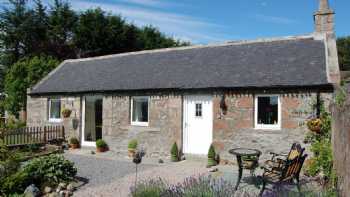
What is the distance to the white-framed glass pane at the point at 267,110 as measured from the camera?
12.7 metres

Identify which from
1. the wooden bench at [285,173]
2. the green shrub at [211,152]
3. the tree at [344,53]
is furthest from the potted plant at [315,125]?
the tree at [344,53]

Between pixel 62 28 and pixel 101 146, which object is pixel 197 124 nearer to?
pixel 101 146

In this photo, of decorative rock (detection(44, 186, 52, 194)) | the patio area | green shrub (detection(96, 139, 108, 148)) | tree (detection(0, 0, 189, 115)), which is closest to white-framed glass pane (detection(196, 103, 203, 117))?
the patio area

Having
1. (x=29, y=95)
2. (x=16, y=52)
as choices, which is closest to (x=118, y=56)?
(x=29, y=95)

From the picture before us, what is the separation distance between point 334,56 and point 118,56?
12201 mm

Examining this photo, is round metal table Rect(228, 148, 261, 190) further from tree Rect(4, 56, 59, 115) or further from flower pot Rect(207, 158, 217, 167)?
tree Rect(4, 56, 59, 115)

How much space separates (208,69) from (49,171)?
324 inches

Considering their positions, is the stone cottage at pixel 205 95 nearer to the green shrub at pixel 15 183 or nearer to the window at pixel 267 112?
the window at pixel 267 112

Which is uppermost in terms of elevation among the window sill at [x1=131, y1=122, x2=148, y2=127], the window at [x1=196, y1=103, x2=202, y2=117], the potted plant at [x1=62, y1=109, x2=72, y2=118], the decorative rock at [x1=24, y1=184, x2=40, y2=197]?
the window at [x1=196, y1=103, x2=202, y2=117]

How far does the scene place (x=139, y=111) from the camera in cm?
1614

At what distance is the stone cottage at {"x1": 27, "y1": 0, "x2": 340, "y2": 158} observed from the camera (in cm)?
1235

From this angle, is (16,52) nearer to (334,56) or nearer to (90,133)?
(90,133)

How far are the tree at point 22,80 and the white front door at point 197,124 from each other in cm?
1469

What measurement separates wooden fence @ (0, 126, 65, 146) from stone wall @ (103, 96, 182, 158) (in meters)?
3.07
